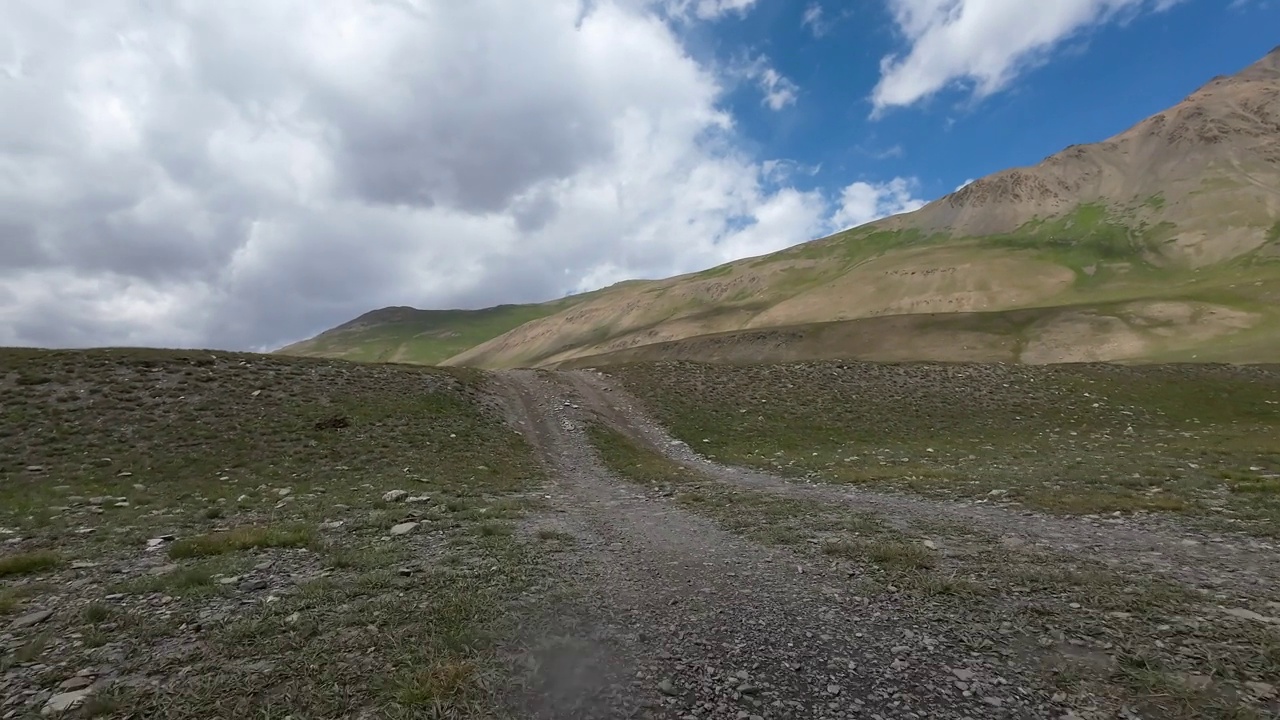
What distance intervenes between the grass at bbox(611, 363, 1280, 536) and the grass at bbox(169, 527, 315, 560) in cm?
1570

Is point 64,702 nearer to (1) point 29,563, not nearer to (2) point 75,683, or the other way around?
(2) point 75,683

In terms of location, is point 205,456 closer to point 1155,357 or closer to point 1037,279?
point 1155,357

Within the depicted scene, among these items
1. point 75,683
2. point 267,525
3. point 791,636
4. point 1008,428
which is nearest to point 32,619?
point 75,683

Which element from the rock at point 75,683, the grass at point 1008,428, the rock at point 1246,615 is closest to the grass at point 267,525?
the rock at point 75,683

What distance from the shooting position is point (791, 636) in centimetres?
711

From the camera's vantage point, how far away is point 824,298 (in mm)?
174000

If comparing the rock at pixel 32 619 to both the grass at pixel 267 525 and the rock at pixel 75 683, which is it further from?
the rock at pixel 75 683

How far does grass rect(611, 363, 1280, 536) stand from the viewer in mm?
16047

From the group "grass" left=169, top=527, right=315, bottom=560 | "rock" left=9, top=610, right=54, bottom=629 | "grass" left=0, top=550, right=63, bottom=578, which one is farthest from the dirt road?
"grass" left=0, top=550, right=63, bottom=578

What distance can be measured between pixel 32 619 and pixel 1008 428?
35420 mm

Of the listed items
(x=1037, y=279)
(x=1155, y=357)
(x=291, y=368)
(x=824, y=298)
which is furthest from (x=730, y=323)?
(x=291, y=368)

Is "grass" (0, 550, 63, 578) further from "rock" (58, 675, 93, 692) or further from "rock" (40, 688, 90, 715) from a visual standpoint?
"rock" (40, 688, 90, 715)

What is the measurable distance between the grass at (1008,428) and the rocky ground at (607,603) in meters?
3.24

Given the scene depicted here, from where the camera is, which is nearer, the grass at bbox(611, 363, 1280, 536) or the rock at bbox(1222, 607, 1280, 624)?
the rock at bbox(1222, 607, 1280, 624)
